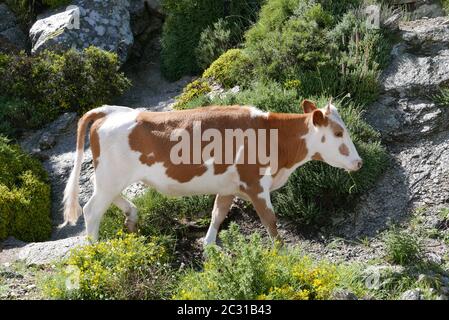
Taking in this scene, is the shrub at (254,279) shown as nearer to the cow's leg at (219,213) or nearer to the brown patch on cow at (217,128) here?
the brown patch on cow at (217,128)

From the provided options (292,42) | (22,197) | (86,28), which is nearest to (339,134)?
(292,42)

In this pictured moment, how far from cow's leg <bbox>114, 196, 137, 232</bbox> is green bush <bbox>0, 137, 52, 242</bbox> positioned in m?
1.65

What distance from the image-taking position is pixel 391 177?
393 inches

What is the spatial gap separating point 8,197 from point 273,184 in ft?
12.0

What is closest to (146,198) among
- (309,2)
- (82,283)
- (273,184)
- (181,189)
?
(181,189)

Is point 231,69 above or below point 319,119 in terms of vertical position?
below

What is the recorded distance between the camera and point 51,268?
324 inches

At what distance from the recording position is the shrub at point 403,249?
8086 millimetres

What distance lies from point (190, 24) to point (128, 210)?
5.77 m

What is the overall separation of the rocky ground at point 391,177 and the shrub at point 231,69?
0.95 m

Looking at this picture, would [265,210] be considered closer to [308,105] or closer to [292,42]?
[308,105]

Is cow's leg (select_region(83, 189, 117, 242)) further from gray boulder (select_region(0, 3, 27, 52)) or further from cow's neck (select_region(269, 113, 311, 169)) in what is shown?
gray boulder (select_region(0, 3, 27, 52))

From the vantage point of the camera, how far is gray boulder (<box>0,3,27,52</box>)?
13.6 metres

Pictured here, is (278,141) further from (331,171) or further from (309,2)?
(309,2)
